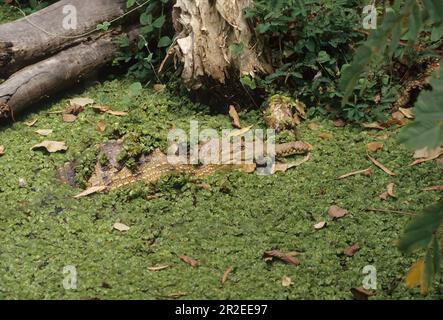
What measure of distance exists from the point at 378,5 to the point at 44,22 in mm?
2333

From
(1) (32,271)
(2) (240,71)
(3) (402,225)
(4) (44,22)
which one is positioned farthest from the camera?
(4) (44,22)

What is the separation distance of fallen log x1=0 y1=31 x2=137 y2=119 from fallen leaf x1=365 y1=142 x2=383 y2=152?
1944 mm

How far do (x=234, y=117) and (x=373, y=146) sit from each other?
889 millimetres

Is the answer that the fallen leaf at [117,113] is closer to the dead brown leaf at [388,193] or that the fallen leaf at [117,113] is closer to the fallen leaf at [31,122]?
the fallen leaf at [31,122]

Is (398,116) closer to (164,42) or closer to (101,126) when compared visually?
(164,42)

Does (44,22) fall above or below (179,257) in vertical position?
above

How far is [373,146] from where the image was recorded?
13.9 ft

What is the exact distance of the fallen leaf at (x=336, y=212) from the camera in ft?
12.1

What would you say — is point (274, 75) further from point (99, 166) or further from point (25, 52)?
point (25, 52)

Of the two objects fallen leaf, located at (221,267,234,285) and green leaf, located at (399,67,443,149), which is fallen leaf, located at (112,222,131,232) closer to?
fallen leaf, located at (221,267,234,285)

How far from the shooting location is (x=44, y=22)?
16.2 ft

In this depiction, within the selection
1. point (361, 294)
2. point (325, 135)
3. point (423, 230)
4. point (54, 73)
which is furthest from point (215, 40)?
point (423, 230)

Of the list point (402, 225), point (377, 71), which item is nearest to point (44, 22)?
point (377, 71)

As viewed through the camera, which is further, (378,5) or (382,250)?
(378,5)
